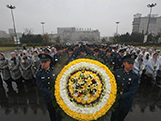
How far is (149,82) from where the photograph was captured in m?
5.45

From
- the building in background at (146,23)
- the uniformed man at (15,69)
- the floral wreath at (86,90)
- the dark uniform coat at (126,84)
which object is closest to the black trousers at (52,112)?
the floral wreath at (86,90)

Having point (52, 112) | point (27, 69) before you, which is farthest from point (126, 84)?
point (27, 69)

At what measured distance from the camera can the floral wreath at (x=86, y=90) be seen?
163 cm

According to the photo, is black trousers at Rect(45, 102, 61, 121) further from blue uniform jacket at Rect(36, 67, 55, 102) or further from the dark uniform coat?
the dark uniform coat

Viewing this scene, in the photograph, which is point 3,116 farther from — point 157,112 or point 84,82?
point 157,112

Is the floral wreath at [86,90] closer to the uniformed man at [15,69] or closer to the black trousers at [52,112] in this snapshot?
the black trousers at [52,112]

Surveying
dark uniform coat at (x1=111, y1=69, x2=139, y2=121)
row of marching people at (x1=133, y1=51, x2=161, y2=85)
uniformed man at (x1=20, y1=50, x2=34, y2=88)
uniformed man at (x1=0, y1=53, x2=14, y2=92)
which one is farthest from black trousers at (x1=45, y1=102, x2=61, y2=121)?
row of marching people at (x1=133, y1=51, x2=161, y2=85)

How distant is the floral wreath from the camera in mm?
1633

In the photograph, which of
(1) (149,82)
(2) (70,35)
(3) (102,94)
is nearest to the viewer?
(3) (102,94)

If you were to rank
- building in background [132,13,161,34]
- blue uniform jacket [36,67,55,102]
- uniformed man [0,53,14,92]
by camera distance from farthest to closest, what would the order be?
building in background [132,13,161,34] → uniformed man [0,53,14,92] → blue uniform jacket [36,67,55,102]

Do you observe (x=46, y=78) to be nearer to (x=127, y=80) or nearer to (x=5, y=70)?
(x=127, y=80)

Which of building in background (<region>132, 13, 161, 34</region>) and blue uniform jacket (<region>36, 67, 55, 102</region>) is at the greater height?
building in background (<region>132, 13, 161, 34</region>)

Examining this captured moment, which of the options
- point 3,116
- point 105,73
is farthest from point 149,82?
point 3,116

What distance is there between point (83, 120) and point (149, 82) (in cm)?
545
